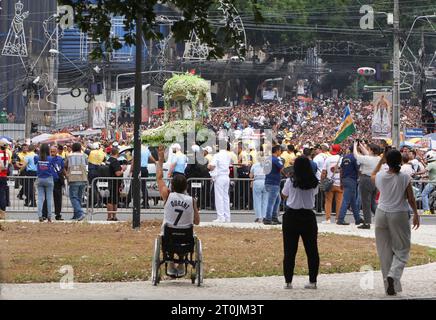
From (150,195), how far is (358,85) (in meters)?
87.7

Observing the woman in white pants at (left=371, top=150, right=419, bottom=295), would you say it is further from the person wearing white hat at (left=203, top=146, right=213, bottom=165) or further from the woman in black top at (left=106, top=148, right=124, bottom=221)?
the person wearing white hat at (left=203, top=146, right=213, bottom=165)

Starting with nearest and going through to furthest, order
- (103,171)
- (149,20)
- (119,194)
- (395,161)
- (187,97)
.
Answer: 1. (395,161)
2. (149,20)
3. (119,194)
4. (103,171)
5. (187,97)

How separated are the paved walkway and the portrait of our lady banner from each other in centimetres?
2436

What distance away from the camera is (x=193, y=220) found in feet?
47.1

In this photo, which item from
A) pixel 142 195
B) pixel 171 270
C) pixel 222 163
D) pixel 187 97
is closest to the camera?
pixel 171 270

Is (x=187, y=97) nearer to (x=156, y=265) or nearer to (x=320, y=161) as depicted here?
(x=320, y=161)

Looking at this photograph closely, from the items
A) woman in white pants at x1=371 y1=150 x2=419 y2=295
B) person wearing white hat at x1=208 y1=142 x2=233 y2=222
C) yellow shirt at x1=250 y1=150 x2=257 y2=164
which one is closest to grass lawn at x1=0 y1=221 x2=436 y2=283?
woman in white pants at x1=371 y1=150 x2=419 y2=295

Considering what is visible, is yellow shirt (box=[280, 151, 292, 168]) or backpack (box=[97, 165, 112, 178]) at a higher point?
yellow shirt (box=[280, 151, 292, 168])

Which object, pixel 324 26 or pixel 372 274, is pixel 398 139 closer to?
pixel 372 274

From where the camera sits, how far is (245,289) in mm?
13945

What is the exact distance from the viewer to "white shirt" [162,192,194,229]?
14.2m

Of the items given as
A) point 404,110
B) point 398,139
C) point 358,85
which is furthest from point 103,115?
point 358,85

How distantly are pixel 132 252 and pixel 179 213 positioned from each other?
3607 millimetres

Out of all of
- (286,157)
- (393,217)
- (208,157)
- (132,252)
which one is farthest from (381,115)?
(393,217)
